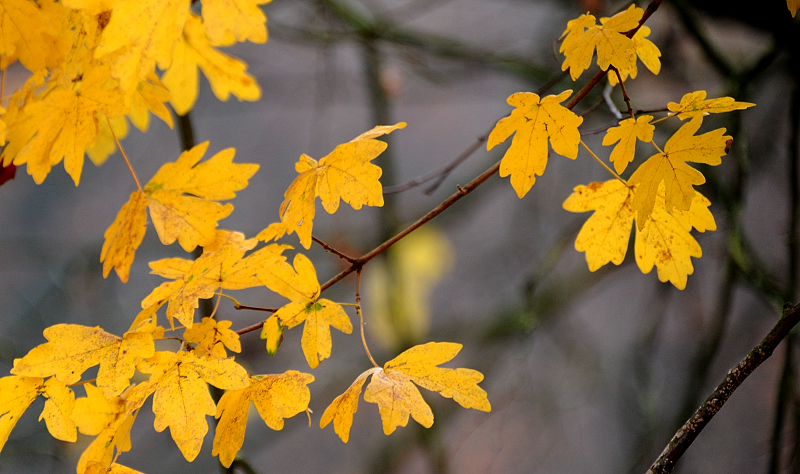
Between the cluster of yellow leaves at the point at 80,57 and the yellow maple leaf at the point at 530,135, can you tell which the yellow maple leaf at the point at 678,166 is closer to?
the yellow maple leaf at the point at 530,135

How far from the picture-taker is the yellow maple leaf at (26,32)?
0.57 meters

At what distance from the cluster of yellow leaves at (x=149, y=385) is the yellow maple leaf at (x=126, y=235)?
0.10 metres

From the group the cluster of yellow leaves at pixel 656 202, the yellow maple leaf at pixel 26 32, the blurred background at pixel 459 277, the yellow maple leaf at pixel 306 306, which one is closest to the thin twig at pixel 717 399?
the cluster of yellow leaves at pixel 656 202

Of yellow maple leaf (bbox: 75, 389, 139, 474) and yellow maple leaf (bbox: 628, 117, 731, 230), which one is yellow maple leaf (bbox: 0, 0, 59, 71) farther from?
yellow maple leaf (bbox: 628, 117, 731, 230)

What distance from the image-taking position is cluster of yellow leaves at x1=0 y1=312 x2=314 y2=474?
49cm

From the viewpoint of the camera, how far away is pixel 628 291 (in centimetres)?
295

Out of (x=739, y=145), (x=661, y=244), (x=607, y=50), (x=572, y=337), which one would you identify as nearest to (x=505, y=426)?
(x=572, y=337)

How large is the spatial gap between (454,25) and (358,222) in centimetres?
139

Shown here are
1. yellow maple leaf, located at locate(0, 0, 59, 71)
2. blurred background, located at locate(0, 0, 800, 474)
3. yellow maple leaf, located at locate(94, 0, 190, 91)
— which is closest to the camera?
yellow maple leaf, located at locate(94, 0, 190, 91)

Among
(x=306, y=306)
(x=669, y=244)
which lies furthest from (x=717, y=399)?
(x=306, y=306)

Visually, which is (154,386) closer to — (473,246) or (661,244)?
(661,244)

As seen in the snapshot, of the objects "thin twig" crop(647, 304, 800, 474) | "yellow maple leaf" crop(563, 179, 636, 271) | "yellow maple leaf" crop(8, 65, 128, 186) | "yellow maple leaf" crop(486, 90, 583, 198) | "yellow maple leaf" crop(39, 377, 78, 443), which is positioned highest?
"yellow maple leaf" crop(8, 65, 128, 186)

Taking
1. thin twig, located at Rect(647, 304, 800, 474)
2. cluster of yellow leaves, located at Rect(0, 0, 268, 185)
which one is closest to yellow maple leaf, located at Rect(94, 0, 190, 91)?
cluster of yellow leaves, located at Rect(0, 0, 268, 185)

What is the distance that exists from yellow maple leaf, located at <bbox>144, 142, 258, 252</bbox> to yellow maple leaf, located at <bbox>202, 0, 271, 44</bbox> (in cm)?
16
